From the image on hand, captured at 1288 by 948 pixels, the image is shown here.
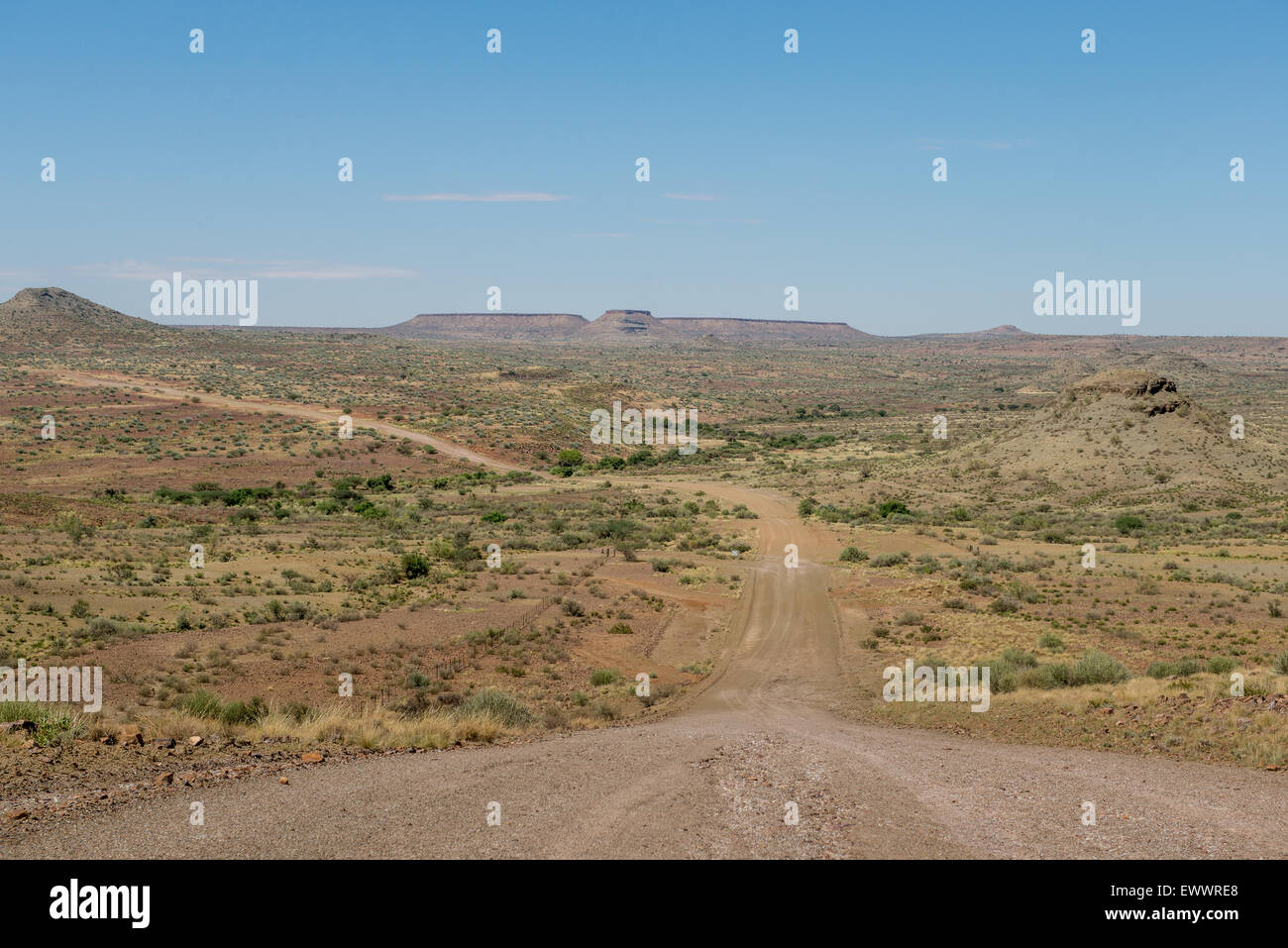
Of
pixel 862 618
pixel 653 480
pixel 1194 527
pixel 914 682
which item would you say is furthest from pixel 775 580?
pixel 653 480

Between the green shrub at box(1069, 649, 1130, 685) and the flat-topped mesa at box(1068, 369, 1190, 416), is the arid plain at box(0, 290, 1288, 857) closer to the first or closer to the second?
the green shrub at box(1069, 649, 1130, 685)

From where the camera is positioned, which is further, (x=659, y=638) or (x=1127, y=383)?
(x=1127, y=383)

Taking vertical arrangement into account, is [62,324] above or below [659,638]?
above

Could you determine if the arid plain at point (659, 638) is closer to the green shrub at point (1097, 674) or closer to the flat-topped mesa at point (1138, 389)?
the green shrub at point (1097, 674)

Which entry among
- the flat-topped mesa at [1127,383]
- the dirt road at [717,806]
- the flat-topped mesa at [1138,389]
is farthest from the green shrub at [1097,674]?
the flat-topped mesa at [1127,383]

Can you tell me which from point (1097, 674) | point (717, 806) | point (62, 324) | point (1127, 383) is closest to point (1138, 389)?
point (1127, 383)

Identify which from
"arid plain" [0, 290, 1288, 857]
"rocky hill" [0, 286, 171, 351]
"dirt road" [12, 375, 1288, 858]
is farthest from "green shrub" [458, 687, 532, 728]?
"rocky hill" [0, 286, 171, 351]

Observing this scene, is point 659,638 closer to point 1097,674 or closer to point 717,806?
point 1097,674

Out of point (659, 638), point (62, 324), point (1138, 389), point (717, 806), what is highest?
point (62, 324)

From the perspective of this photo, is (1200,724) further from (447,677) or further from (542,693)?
(447,677)

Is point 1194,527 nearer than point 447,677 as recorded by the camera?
No
